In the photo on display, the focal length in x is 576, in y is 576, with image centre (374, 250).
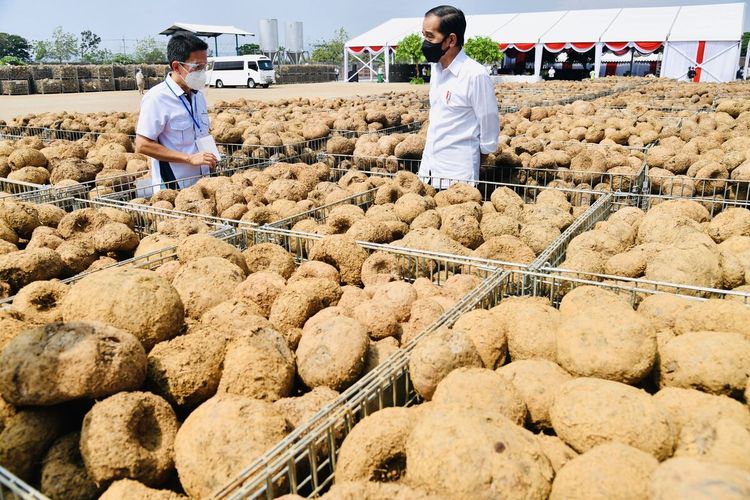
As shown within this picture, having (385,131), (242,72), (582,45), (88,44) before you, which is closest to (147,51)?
(88,44)

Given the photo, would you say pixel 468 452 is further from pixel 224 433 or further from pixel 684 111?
pixel 684 111

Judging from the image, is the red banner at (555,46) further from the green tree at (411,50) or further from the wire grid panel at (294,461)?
the wire grid panel at (294,461)

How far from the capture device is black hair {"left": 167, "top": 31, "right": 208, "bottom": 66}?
5.35m

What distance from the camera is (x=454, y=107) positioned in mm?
5461

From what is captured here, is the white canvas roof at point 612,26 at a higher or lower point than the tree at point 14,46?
lower

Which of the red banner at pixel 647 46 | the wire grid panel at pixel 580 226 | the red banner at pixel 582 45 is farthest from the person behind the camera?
the red banner at pixel 582 45

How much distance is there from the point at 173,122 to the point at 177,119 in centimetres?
5

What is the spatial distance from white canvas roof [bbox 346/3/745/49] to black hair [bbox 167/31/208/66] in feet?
117

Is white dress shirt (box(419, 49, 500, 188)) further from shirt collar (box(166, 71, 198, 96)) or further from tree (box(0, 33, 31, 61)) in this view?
tree (box(0, 33, 31, 61))

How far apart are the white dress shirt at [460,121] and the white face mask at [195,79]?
2193 millimetres

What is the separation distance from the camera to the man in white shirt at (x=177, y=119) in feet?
17.5

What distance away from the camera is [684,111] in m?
10.4

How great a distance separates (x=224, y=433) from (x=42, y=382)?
2.14 feet

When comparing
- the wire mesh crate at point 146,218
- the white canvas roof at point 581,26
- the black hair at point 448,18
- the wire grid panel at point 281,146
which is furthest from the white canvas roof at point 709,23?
the wire mesh crate at point 146,218
